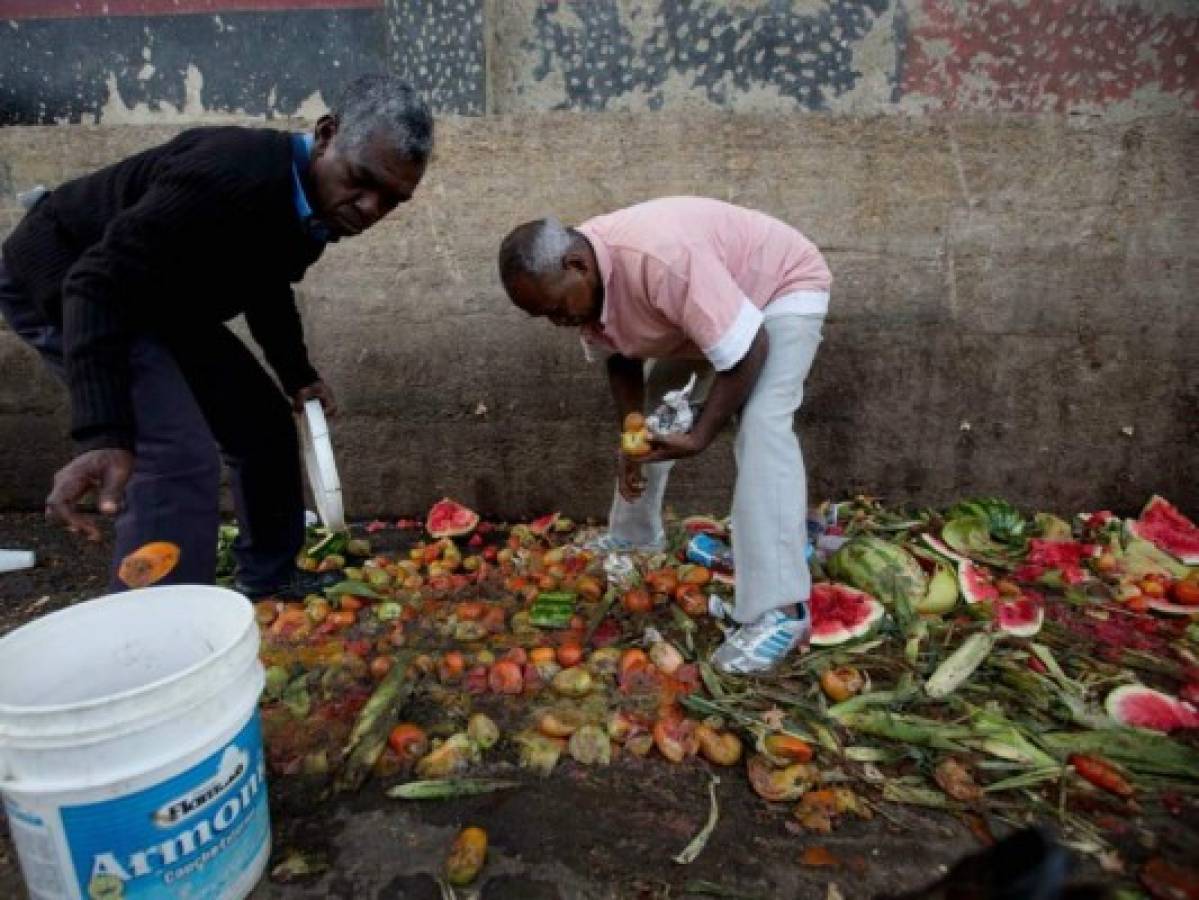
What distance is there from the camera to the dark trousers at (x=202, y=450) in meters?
2.54

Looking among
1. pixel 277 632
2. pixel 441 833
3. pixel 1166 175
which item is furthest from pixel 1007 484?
pixel 277 632

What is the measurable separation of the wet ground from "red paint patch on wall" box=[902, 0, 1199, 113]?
4172mm

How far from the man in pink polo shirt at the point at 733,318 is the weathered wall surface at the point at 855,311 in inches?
48.3

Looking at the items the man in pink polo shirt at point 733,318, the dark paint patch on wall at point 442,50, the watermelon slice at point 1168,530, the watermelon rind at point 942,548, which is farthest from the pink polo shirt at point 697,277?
the watermelon slice at point 1168,530

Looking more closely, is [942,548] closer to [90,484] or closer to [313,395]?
[313,395]

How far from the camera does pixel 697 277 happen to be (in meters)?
2.63

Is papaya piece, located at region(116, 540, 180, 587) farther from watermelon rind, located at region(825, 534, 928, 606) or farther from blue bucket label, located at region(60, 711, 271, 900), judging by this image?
watermelon rind, located at region(825, 534, 928, 606)

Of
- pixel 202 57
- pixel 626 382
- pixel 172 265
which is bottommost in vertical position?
pixel 626 382

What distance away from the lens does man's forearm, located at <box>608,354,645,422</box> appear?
11.6 feet

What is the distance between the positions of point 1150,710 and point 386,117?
3290 mm

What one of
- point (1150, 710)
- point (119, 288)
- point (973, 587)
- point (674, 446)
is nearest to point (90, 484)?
point (119, 288)

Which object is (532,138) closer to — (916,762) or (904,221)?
(904,221)

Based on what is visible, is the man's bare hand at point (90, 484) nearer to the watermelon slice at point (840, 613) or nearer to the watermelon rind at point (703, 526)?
the watermelon slice at point (840, 613)

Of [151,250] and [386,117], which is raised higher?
[386,117]
